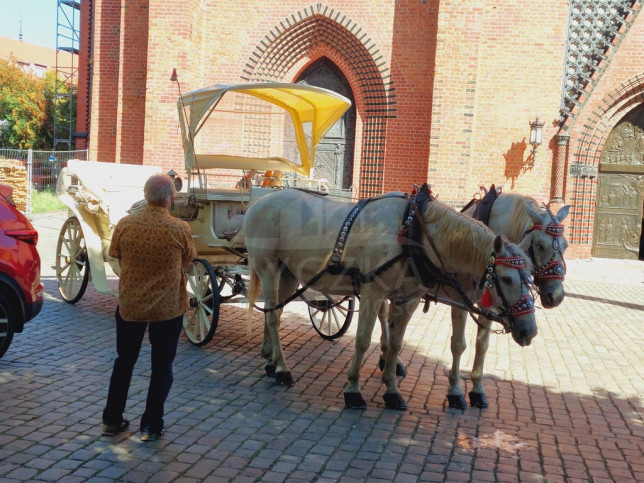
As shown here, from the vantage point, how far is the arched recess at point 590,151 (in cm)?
1641

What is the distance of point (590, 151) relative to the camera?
16.6 metres

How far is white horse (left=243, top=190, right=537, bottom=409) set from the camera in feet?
15.0

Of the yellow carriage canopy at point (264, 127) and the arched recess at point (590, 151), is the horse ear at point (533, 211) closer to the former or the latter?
the yellow carriage canopy at point (264, 127)

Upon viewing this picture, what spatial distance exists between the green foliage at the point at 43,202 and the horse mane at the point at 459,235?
52.7 feet

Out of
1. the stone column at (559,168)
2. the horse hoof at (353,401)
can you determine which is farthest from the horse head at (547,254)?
the stone column at (559,168)

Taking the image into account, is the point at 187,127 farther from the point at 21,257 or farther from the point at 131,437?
the point at 131,437

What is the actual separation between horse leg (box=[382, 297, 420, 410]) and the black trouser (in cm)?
182

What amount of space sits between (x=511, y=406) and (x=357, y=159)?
12.2 metres

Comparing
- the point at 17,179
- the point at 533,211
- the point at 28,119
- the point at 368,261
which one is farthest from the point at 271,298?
the point at 28,119

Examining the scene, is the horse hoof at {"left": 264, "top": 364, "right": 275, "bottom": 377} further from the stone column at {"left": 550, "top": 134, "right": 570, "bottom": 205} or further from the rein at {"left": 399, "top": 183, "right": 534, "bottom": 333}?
the stone column at {"left": 550, "top": 134, "right": 570, "bottom": 205}

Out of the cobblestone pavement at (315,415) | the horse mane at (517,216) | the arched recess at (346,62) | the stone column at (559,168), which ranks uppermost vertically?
the arched recess at (346,62)

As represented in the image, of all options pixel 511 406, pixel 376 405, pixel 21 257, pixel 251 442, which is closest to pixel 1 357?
pixel 21 257

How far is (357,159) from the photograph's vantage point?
1748 cm

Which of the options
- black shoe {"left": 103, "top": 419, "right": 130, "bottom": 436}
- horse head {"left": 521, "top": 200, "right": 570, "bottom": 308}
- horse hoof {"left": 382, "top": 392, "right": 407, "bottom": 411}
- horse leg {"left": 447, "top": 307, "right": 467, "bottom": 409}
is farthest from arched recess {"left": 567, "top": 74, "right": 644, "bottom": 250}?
black shoe {"left": 103, "top": 419, "right": 130, "bottom": 436}
